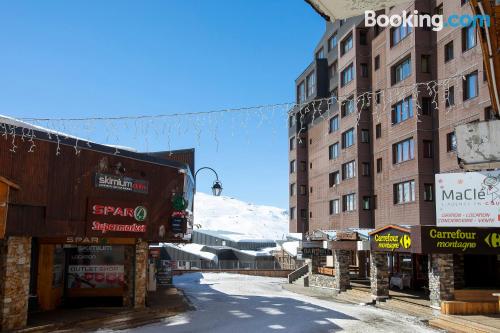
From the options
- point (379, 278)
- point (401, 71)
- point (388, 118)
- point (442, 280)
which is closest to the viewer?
point (442, 280)

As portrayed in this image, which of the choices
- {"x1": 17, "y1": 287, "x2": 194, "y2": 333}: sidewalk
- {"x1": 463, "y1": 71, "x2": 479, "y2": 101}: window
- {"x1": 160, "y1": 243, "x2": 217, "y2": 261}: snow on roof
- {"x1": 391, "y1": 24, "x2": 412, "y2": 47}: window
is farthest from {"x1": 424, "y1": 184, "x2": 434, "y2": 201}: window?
{"x1": 160, "y1": 243, "x2": 217, "y2": 261}: snow on roof

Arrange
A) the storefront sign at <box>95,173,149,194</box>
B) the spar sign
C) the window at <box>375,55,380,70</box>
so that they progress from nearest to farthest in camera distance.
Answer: the storefront sign at <box>95,173,149,194</box>, the spar sign, the window at <box>375,55,380,70</box>

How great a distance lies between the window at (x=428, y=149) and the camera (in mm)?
33562

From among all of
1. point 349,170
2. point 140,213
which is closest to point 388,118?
point 349,170

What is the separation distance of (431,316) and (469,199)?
554 cm

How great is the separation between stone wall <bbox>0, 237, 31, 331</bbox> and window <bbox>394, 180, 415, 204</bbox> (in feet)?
81.9

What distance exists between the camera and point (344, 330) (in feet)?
62.7

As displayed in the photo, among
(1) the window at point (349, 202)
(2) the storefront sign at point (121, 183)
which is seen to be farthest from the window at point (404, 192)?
(2) the storefront sign at point (121, 183)

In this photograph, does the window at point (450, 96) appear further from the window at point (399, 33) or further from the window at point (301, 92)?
the window at point (301, 92)

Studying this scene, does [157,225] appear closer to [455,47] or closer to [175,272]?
[455,47]

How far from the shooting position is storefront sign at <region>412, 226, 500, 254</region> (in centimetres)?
2217

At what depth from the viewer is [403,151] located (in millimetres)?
35438

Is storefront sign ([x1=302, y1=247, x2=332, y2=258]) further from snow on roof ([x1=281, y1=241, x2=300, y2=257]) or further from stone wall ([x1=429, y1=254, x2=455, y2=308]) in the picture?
stone wall ([x1=429, y1=254, x2=455, y2=308])

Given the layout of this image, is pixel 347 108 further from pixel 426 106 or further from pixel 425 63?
pixel 425 63
